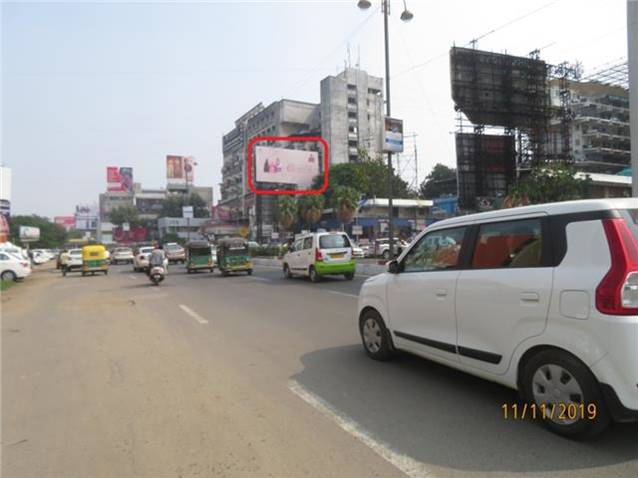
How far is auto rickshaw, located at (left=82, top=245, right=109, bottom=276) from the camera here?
25.6 metres

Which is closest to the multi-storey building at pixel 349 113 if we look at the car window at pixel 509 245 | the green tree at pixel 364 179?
the green tree at pixel 364 179

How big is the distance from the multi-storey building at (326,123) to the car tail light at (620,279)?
201 ft

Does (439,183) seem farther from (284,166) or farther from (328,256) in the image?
(328,256)

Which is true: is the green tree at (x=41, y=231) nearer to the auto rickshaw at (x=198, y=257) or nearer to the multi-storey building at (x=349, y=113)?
the multi-storey building at (x=349, y=113)

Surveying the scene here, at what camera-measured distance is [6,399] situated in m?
4.68

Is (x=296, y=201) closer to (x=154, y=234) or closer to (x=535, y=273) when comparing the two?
(x=535, y=273)

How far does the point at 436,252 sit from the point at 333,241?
468 inches

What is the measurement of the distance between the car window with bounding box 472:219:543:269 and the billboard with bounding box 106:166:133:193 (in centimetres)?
10765

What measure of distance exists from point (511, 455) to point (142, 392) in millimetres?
3625

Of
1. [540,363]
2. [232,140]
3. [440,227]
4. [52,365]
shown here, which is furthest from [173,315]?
[232,140]

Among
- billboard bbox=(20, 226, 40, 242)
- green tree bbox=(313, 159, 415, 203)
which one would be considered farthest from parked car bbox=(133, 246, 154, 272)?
billboard bbox=(20, 226, 40, 242)

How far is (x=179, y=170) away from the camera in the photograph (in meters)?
105
